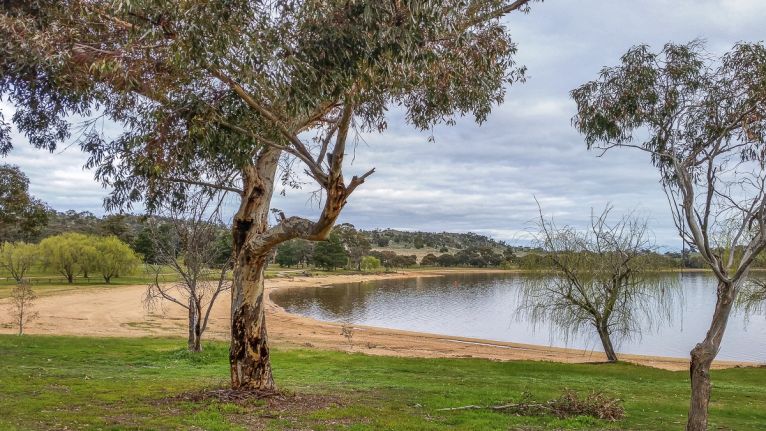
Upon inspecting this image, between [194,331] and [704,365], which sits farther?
[194,331]

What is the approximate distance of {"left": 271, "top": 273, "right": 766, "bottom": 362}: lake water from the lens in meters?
29.9

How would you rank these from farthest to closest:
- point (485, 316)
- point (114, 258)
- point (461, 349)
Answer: point (114, 258) < point (485, 316) < point (461, 349)

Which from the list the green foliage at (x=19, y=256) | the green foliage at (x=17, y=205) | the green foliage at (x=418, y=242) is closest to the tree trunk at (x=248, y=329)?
the green foliage at (x=17, y=205)

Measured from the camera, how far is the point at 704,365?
6777 millimetres

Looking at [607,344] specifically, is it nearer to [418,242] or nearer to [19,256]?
[19,256]

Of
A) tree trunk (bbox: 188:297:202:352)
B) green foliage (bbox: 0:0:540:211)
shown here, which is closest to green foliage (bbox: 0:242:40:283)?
tree trunk (bbox: 188:297:202:352)

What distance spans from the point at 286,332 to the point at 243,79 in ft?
80.5

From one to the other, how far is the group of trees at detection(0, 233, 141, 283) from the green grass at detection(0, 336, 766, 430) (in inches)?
1351

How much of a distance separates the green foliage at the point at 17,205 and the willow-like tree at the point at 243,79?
366 inches

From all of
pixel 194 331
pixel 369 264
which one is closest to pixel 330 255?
pixel 369 264

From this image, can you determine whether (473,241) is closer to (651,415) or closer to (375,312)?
(375,312)

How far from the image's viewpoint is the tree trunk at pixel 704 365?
664 cm

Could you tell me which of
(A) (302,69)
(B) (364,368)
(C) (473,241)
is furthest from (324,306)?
(C) (473,241)

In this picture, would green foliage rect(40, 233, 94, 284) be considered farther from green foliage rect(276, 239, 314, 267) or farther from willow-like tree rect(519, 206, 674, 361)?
willow-like tree rect(519, 206, 674, 361)
